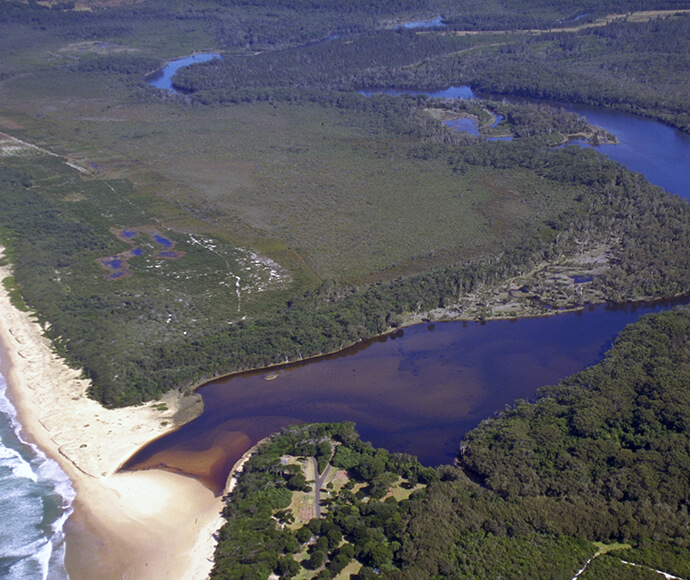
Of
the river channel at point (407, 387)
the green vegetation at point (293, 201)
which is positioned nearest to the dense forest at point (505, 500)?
the river channel at point (407, 387)

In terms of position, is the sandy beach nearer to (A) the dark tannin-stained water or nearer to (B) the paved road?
(A) the dark tannin-stained water

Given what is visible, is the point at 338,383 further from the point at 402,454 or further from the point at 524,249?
the point at 524,249

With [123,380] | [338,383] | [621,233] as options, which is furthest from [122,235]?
[621,233]

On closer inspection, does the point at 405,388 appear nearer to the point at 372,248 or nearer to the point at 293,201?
the point at 372,248

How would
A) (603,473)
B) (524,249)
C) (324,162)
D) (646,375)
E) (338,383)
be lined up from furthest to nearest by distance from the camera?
(324,162) < (524,249) < (338,383) < (646,375) < (603,473)

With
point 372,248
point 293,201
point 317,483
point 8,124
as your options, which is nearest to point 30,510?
point 317,483

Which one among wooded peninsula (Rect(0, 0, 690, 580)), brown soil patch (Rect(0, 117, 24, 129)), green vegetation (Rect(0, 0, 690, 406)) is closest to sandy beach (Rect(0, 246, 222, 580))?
wooded peninsula (Rect(0, 0, 690, 580))

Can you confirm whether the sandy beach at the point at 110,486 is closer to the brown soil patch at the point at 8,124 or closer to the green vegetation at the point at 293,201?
the green vegetation at the point at 293,201
